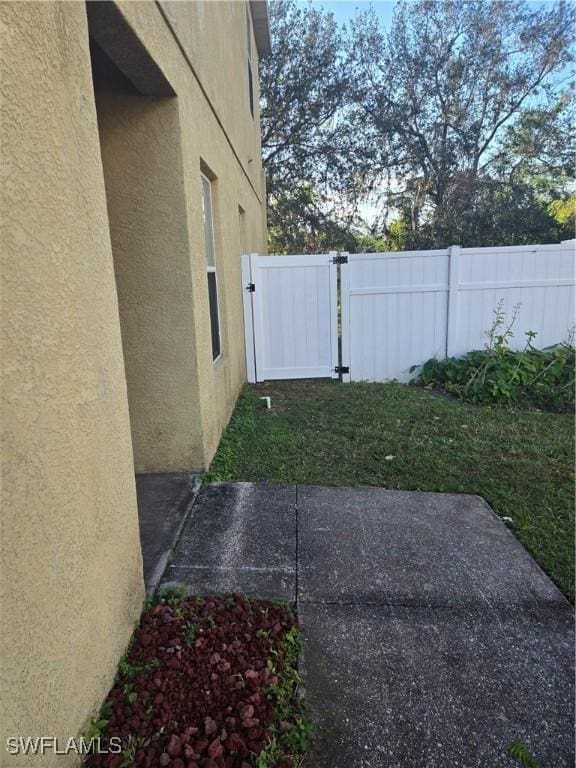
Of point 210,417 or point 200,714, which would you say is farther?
point 210,417

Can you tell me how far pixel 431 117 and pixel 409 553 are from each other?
63.5 ft

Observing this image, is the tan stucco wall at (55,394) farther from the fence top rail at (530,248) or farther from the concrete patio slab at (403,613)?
the fence top rail at (530,248)

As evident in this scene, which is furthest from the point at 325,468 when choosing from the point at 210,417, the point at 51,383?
the point at 51,383

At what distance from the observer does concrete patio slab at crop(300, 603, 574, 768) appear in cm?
174

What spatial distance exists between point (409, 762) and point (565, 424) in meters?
4.47

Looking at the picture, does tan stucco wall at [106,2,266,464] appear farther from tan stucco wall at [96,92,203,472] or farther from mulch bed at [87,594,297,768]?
mulch bed at [87,594,297,768]

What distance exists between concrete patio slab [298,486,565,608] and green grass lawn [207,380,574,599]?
0.17 meters

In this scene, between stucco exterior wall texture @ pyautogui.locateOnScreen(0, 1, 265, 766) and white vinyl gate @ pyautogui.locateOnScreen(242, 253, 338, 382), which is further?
white vinyl gate @ pyautogui.locateOnScreen(242, 253, 338, 382)

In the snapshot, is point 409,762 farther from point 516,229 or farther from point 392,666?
point 516,229

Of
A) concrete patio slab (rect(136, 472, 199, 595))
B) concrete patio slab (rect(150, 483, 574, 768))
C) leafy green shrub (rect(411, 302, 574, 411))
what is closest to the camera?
concrete patio slab (rect(150, 483, 574, 768))

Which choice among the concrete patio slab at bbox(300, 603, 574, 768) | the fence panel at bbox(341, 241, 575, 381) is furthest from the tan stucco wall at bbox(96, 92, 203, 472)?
the fence panel at bbox(341, 241, 575, 381)

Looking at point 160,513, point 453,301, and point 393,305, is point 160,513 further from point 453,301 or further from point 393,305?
point 453,301

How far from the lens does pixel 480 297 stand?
6.95 meters

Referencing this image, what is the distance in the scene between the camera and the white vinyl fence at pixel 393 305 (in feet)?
22.5
